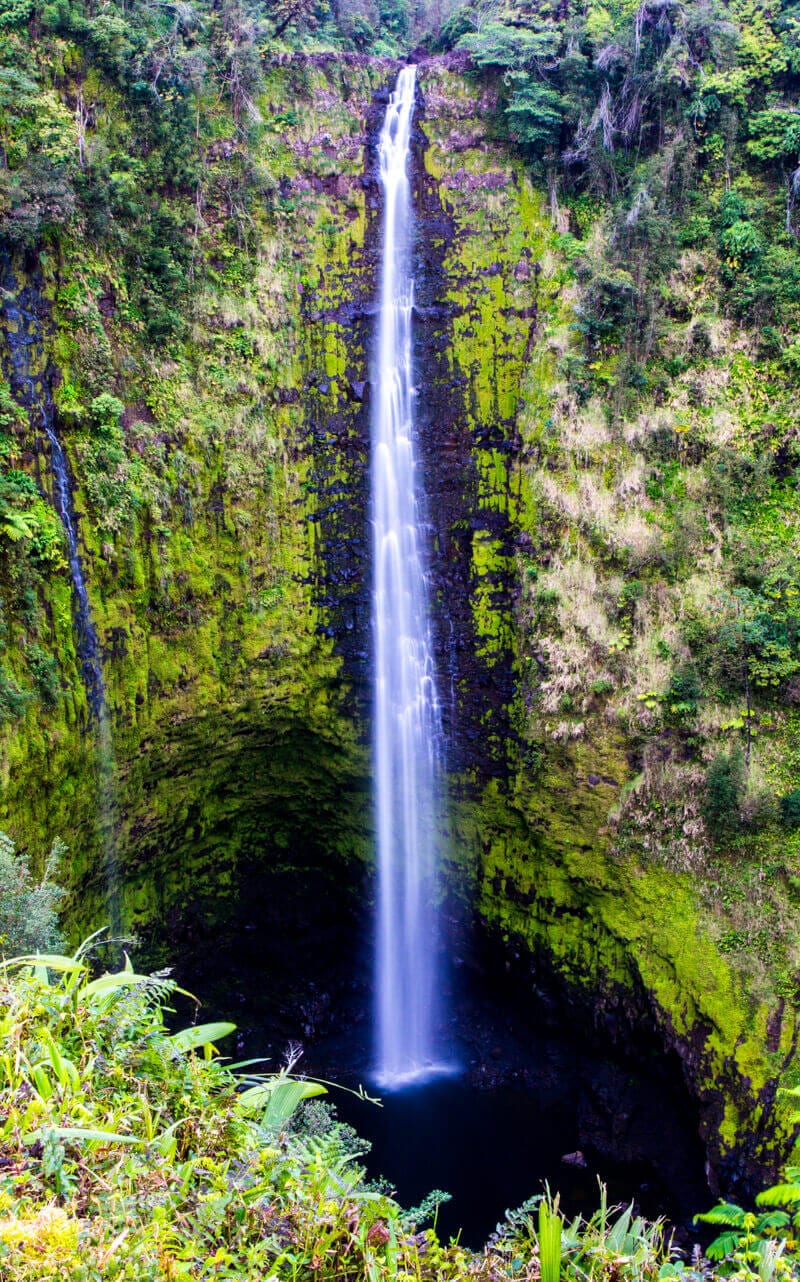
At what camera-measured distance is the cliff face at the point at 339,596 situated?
11344 millimetres

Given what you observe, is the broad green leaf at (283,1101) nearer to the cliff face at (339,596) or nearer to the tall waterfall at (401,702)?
the cliff face at (339,596)

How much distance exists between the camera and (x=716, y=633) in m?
11.9

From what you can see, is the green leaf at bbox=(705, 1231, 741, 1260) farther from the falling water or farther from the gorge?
the falling water

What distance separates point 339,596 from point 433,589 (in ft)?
5.51

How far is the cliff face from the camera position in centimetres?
1134

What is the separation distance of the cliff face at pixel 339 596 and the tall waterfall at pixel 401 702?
1.08 ft

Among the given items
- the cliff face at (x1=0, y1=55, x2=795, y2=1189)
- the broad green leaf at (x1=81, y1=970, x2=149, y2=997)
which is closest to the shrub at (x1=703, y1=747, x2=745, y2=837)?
the cliff face at (x1=0, y1=55, x2=795, y2=1189)

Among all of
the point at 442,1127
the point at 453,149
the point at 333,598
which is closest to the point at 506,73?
the point at 453,149

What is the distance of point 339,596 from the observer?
558 inches

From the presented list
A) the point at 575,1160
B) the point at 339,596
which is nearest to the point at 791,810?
the point at 575,1160

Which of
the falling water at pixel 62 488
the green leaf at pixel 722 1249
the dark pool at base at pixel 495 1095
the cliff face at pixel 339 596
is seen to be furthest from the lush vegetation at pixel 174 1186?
the dark pool at base at pixel 495 1095

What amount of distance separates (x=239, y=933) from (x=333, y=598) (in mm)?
6521

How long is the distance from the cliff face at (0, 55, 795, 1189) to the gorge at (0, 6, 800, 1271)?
0.19 ft

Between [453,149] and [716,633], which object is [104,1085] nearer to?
[716,633]
